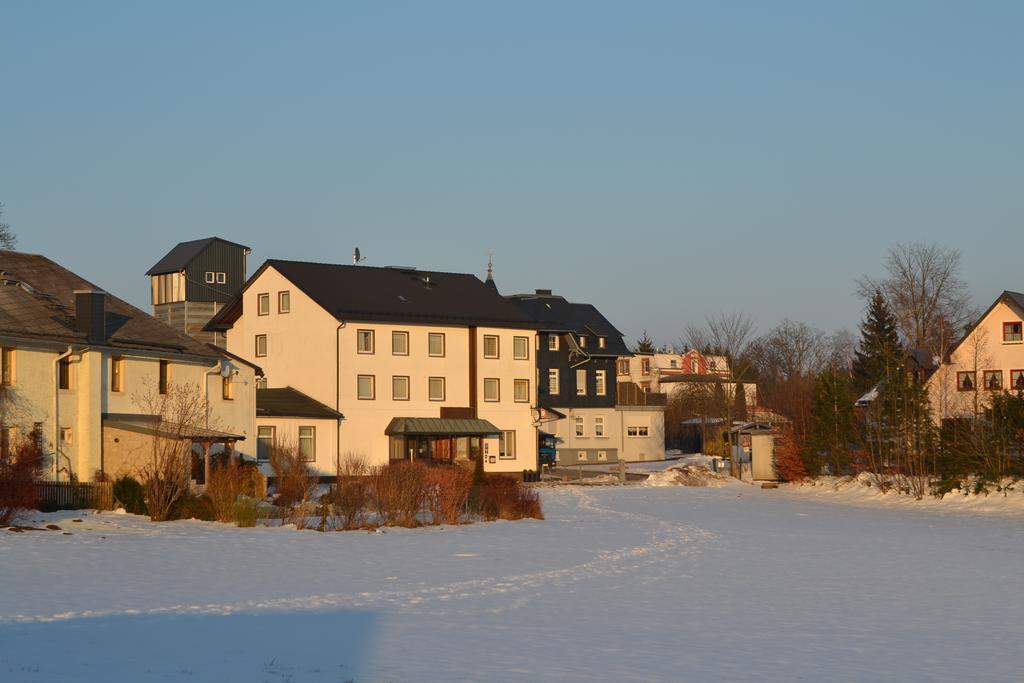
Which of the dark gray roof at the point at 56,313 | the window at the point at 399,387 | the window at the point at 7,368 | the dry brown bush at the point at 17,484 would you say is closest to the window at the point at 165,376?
the dark gray roof at the point at 56,313

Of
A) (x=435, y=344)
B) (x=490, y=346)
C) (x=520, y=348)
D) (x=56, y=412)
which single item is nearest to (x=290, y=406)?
(x=435, y=344)

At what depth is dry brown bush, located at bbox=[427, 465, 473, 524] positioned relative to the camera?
116ft

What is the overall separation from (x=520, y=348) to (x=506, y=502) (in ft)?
100

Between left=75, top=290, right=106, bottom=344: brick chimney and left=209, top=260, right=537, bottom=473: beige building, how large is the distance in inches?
758

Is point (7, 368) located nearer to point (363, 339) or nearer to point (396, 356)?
point (363, 339)

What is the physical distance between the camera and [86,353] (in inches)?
1628

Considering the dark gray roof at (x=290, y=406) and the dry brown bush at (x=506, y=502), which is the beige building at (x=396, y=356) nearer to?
the dark gray roof at (x=290, y=406)

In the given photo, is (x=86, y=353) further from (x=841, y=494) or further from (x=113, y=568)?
(x=841, y=494)

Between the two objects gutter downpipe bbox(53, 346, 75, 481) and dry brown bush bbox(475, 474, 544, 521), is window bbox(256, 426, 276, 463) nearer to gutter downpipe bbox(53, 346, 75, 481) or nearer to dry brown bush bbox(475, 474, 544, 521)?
gutter downpipe bbox(53, 346, 75, 481)

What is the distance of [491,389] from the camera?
66125 millimetres

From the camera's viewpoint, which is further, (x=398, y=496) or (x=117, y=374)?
(x=117, y=374)

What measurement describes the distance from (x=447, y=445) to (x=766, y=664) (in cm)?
4996

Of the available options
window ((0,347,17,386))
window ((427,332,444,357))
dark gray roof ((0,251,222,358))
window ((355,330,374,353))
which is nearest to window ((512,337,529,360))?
window ((427,332,444,357))

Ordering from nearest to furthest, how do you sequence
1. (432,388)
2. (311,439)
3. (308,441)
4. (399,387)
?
(308,441), (311,439), (399,387), (432,388)
